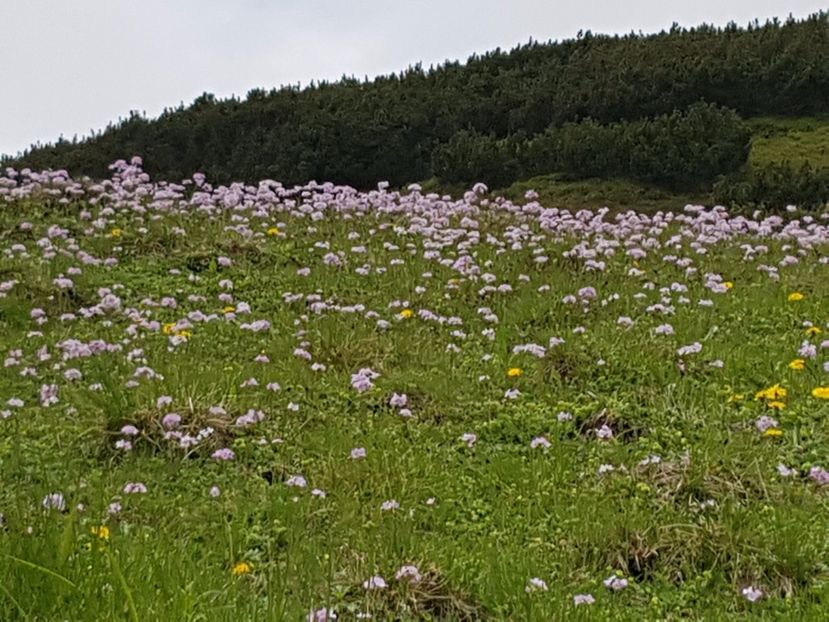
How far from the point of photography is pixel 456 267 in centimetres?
895

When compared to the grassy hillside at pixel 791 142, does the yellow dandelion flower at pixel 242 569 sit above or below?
Answer: below

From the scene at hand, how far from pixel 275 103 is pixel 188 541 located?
1595 cm

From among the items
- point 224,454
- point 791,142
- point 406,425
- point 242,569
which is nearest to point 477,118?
point 791,142

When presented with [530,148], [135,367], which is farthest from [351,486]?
[530,148]

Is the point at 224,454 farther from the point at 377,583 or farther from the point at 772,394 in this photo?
the point at 772,394

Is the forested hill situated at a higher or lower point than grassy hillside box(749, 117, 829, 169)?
higher

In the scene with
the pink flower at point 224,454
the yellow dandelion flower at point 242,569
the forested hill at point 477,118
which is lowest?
the yellow dandelion flower at point 242,569

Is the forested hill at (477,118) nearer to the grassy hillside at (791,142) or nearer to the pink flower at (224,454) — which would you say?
the grassy hillside at (791,142)

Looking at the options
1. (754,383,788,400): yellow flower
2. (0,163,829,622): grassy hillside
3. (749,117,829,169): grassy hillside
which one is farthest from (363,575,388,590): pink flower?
(749,117,829,169): grassy hillside

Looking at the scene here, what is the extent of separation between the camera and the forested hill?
15961 mm

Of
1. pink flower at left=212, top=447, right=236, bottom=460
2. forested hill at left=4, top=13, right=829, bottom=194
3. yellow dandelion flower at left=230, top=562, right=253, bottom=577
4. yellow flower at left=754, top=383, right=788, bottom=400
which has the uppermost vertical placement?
forested hill at left=4, top=13, right=829, bottom=194

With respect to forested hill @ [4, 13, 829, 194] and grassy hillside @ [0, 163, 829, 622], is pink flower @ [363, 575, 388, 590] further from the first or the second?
forested hill @ [4, 13, 829, 194]

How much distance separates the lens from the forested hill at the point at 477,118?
52.4ft

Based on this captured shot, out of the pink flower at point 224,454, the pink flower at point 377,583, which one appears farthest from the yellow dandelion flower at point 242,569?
the pink flower at point 224,454
